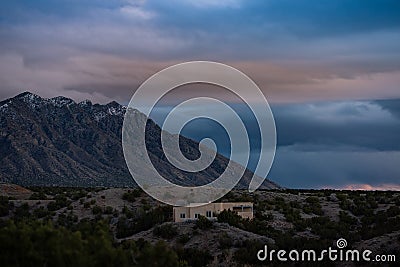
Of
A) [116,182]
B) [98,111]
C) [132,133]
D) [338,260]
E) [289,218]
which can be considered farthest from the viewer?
[98,111]

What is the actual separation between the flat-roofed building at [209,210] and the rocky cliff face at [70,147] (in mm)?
60401

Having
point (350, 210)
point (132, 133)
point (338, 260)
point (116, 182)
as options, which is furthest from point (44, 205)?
point (132, 133)

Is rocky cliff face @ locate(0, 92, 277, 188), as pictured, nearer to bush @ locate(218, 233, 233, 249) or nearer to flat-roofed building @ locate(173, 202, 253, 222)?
flat-roofed building @ locate(173, 202, 253, 222)

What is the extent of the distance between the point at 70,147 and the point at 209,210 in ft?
285

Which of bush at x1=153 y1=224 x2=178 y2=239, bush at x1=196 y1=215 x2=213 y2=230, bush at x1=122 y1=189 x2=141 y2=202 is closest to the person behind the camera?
bush at x1=196 y1=215 x2=213 y2=230

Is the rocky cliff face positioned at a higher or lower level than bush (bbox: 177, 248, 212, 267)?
higher

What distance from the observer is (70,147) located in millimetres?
134375

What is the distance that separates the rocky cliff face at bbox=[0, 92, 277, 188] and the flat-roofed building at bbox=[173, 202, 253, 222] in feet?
198

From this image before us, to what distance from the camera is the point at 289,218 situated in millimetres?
52469

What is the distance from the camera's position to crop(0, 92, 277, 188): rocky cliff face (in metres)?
118

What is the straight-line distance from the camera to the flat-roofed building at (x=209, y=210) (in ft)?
166

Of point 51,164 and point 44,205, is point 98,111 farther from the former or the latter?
point 44,205

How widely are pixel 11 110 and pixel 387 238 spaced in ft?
398

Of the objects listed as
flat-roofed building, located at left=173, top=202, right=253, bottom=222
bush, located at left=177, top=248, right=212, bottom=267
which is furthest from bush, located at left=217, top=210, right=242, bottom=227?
bush, located at left=177, top=248, right=212, bottom=267
